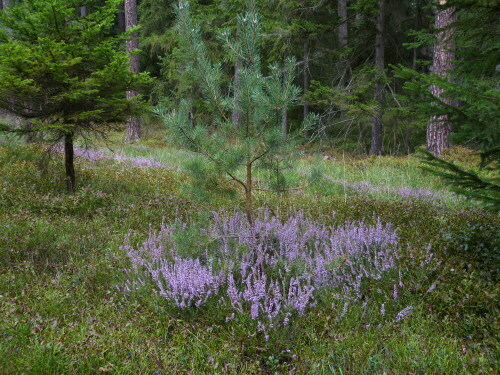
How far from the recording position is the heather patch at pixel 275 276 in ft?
9.74

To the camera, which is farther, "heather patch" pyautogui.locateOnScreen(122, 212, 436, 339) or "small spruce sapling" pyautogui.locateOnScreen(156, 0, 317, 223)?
"small spruce sapling" pyautogui.locateOnScreen(156, 0, 317, 223)

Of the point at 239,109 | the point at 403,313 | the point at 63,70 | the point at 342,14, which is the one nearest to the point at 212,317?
the point at 403,313

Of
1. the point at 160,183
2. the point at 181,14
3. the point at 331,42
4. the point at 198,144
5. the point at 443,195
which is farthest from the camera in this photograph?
the point at 331,42

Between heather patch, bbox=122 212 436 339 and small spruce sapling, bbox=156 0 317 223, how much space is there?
0.64 m

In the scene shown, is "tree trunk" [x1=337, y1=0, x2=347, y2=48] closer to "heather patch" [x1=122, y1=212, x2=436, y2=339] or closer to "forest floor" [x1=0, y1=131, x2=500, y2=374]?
"forest floor" [x1=0, y1=131, x2=500, y2=374]

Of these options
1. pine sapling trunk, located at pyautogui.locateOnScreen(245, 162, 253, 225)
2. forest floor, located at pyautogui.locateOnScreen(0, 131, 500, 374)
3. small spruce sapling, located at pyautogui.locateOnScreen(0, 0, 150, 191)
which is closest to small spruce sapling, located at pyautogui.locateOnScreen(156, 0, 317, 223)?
pine sapling trunk, located at pyautogui.locateOnScreen(245, 162, 253, 225)

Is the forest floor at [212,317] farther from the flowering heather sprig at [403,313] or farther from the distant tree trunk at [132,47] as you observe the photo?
the distant tree trunk at [132,47]

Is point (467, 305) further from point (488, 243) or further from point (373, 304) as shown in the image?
point (488, 243)

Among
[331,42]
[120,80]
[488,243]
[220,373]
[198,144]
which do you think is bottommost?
[220,373]

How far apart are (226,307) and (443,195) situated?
562cm

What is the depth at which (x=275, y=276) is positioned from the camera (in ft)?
11.8

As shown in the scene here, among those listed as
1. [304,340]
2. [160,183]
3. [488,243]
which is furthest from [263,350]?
[160,183]

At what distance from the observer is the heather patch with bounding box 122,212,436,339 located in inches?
117

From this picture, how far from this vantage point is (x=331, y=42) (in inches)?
712
